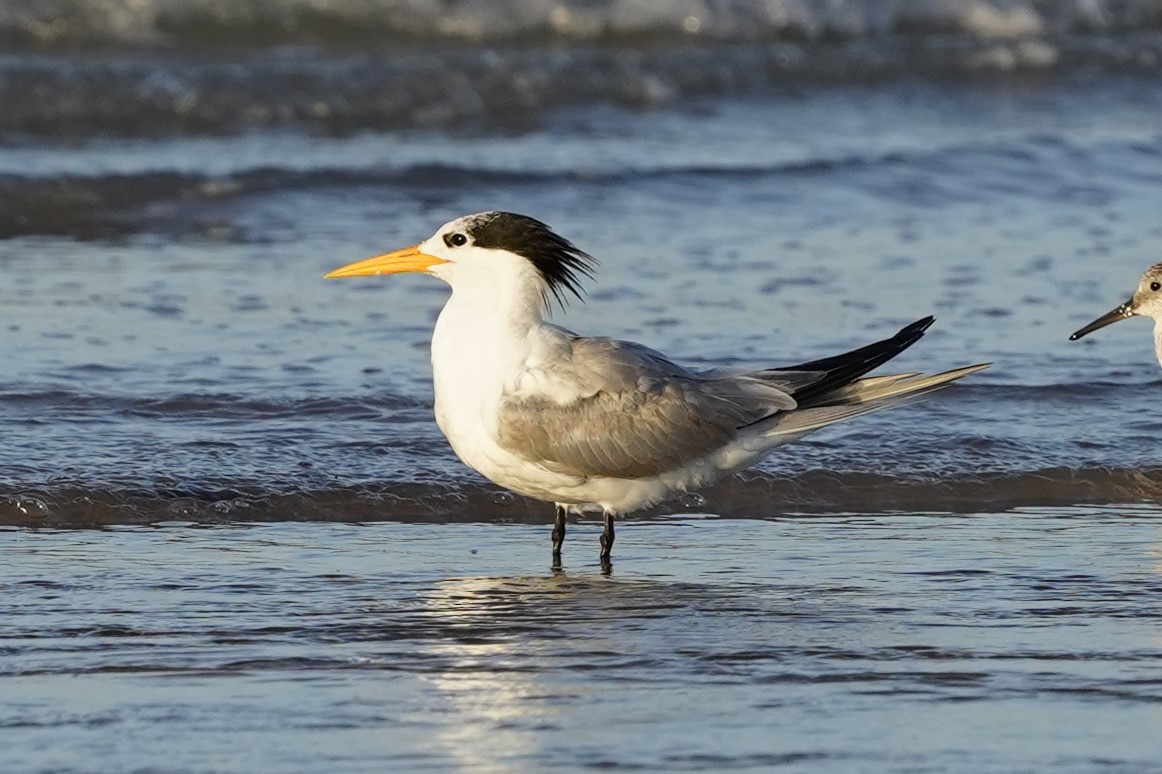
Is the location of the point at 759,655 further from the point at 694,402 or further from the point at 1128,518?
the point at 1128,518

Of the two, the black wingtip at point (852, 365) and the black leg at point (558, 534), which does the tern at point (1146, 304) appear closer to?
the black wingtip at point (852, 365)

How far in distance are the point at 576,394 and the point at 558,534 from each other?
43 centimetres

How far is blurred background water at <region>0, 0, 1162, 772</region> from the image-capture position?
4.54 metres

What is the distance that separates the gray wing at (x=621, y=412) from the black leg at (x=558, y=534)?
22 centimetres

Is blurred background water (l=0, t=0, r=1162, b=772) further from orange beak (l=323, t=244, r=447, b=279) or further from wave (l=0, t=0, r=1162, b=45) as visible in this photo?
orange beak (l=323, t=244, r=447, b=279)

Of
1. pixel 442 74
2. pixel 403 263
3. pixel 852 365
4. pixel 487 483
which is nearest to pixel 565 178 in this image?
pixel 442 74

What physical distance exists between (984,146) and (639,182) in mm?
2652

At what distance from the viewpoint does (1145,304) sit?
25.7ft

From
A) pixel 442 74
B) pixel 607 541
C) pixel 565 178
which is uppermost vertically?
pixel 442 74

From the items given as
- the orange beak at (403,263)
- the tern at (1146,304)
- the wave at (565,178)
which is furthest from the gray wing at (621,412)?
the wave at (565,178)

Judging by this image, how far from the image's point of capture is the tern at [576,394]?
5887mm

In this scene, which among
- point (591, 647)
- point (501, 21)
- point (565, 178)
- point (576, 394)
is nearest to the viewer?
point (591, 647)

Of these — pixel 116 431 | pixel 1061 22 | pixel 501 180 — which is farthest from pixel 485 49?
pixel 116 431

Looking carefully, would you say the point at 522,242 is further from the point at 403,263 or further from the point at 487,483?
the point at 487,483
